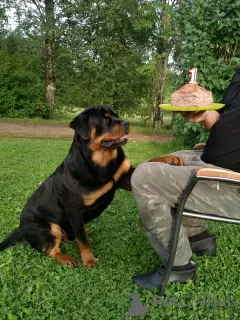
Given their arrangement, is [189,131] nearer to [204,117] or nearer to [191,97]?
[204,117]

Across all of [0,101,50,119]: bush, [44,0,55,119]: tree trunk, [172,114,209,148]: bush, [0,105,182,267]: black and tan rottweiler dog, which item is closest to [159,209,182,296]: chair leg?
[0,105,182,267]: black and tan rottweiler dog

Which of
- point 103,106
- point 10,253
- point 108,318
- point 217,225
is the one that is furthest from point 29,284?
point 217,225

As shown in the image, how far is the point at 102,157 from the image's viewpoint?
10.2 feet

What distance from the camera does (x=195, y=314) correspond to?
7.98ft

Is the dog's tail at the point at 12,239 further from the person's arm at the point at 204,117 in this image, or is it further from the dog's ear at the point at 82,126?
the person's arm at the point at 204,117

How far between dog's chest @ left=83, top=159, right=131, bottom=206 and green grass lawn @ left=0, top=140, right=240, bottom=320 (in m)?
0.61

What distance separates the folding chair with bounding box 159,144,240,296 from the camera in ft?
7.04

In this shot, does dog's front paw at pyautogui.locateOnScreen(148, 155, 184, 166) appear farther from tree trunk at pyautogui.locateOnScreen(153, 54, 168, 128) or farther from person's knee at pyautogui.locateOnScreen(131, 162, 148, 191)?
tree trunk at pyautogui.locateOnScreen(153, 54, 168, 128)

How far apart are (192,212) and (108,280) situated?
Result: 0.97m

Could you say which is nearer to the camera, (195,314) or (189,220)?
(195,314)

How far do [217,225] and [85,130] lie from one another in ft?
6.45

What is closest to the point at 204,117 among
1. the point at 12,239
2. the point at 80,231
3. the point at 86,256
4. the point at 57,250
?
the point at 80,231

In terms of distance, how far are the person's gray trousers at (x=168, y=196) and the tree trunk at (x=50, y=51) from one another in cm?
1683

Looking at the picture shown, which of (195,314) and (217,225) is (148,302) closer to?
(195,314)
